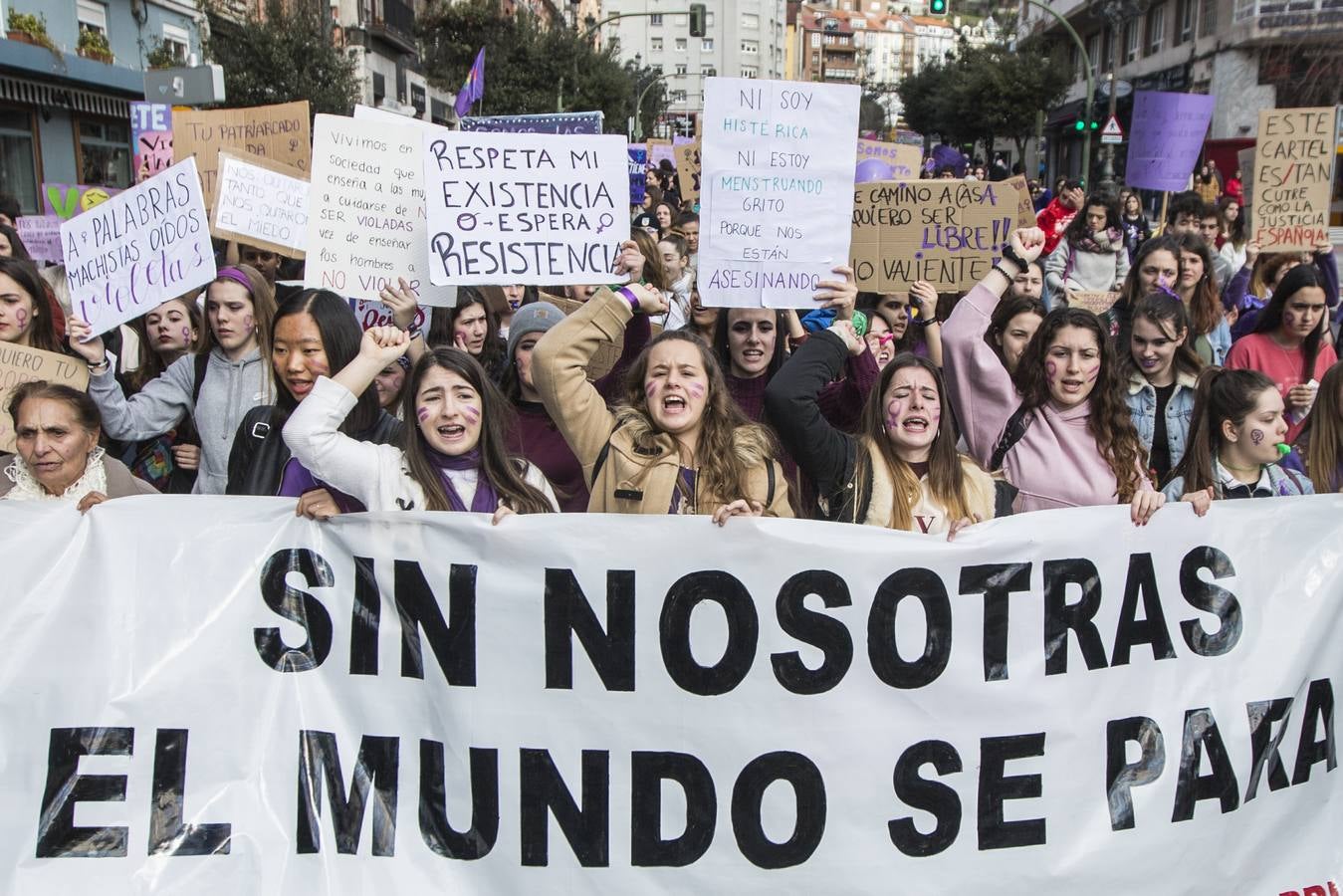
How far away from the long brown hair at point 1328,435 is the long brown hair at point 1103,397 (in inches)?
22.9

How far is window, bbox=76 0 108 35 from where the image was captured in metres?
19.4

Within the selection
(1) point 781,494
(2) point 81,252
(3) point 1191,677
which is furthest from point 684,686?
(2) point 81,252

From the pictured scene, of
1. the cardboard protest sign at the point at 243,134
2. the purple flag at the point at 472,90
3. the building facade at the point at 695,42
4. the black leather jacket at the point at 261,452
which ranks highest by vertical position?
the building facade at the point at 695,42

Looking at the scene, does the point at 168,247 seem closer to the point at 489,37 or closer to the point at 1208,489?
the point at 1208,489

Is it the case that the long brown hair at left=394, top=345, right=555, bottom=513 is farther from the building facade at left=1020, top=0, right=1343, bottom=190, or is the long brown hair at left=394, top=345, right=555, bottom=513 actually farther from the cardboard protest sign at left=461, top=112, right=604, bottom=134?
the building facade at left=1020, top=0, right=1343, bottom=190

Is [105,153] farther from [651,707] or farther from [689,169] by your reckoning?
[651,707]

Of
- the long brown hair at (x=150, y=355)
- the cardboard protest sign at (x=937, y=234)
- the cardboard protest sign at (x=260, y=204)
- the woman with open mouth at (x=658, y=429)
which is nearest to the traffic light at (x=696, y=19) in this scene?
the cardboard protest sign at (x=260, y=204)

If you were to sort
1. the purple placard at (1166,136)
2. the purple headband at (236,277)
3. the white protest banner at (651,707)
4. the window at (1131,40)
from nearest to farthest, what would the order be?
the white protest banner at (651,707)
the purple headband at (236,277)
the purple placard at (1166,136)
the window at (1131,40)

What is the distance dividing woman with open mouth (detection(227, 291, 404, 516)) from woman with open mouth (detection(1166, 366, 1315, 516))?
232 centimetres

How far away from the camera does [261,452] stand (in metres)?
3.51

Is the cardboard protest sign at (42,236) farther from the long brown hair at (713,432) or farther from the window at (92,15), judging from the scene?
the window at (92,15)

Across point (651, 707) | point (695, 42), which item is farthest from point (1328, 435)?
point (695, 42)

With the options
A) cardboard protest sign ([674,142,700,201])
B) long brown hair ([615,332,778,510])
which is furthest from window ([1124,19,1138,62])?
long brown hair ([615,332,778,510])

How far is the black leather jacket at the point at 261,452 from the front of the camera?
11.4 feet
